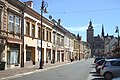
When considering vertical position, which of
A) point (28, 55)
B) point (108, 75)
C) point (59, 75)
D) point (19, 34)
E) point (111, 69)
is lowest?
point (59, 75)

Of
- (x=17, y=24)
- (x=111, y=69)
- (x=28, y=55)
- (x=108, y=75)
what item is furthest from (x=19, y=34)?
(x=111, y=69)

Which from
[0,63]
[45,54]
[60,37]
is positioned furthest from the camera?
[60,37]

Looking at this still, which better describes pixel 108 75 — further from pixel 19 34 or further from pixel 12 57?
pixel 19 34

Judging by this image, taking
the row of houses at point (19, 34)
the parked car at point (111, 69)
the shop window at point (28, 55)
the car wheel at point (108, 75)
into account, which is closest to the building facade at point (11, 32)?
the row of houses at point (19, 34)

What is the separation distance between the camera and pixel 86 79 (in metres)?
21.2

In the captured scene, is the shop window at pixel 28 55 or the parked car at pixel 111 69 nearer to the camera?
the parked car at pixel 111 69

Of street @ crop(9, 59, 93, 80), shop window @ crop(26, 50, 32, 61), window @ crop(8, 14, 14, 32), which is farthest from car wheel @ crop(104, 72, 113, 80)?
shop window @ crop(26, 50, 32, 61)

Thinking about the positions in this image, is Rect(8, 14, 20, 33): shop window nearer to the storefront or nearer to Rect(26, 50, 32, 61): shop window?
the storefront

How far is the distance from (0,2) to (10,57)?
687cm

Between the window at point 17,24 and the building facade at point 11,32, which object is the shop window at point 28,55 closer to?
the building facade at point 11,32

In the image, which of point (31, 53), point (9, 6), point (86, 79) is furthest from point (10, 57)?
point (86, 79)

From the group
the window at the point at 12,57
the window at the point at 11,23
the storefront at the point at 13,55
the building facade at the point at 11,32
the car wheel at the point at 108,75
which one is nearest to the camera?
the car wheel at the point at 108,75

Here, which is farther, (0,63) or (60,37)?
(60,37)

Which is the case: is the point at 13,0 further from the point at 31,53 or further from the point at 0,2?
the point at 31,53
